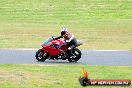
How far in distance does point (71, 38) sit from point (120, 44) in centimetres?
871

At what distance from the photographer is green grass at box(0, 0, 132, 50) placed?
32.2 meters

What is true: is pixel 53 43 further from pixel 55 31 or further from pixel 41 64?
pixel 55 31

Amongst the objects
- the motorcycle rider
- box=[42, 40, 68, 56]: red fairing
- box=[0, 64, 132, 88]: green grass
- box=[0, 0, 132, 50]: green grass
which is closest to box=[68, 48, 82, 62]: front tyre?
the motorcycle rider

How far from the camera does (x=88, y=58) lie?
24172 millimetres

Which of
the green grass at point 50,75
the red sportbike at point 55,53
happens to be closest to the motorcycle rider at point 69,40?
the red sportbike at point 55,53

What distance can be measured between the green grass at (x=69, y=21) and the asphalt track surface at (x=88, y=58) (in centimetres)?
272

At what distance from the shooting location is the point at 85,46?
29.9 metres

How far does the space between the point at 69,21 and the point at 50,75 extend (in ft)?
78.0

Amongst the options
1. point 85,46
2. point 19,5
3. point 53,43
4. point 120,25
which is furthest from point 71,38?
point 19,5

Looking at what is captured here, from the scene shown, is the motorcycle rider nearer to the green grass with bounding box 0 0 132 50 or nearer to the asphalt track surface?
the asphalt track surface

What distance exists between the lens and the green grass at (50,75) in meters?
16.0

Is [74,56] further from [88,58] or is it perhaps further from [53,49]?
[88,58]

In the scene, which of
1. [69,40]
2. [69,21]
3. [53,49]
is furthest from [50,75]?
[69,21]

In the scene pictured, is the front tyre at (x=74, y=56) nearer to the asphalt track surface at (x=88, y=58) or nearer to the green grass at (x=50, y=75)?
the asphalt track surface at (x=88, y=58)
